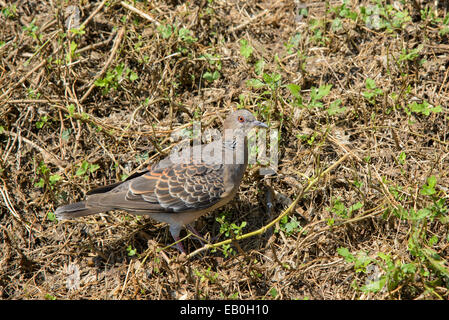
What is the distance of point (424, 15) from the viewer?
5.61 meters

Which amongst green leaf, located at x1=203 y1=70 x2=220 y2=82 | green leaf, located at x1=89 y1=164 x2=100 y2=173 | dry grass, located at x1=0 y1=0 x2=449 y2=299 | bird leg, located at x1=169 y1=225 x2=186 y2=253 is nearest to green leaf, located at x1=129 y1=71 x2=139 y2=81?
dry grass, located at x1=0 y1=0 x2=449 y2=299

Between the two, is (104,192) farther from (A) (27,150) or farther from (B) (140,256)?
(A) (27,150)

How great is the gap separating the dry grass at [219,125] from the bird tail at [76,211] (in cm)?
39

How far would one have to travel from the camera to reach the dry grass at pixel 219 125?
4574mm

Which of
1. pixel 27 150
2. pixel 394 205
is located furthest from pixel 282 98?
pixel 27 150

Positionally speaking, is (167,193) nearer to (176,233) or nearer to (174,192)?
(174,192)

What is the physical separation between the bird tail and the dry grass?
1.29 feet

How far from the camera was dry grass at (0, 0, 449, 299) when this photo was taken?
457 centimetres

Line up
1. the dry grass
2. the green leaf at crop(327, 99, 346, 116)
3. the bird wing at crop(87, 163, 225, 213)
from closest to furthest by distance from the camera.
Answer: the dry grass, the bird wing at crop(87, 163, 225, 213), the green leaf at crop(327, 99, 346, 116)

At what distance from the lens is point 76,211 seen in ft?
15.6

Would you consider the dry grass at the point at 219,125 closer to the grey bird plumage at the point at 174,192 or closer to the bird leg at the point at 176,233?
the bird leg at the point at 176,233

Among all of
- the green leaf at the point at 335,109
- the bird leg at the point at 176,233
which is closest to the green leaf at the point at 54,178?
the bird leg at the point at 176,233

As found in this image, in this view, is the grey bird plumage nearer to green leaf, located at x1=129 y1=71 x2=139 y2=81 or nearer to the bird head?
Answer: the bird head

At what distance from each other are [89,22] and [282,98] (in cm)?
279
